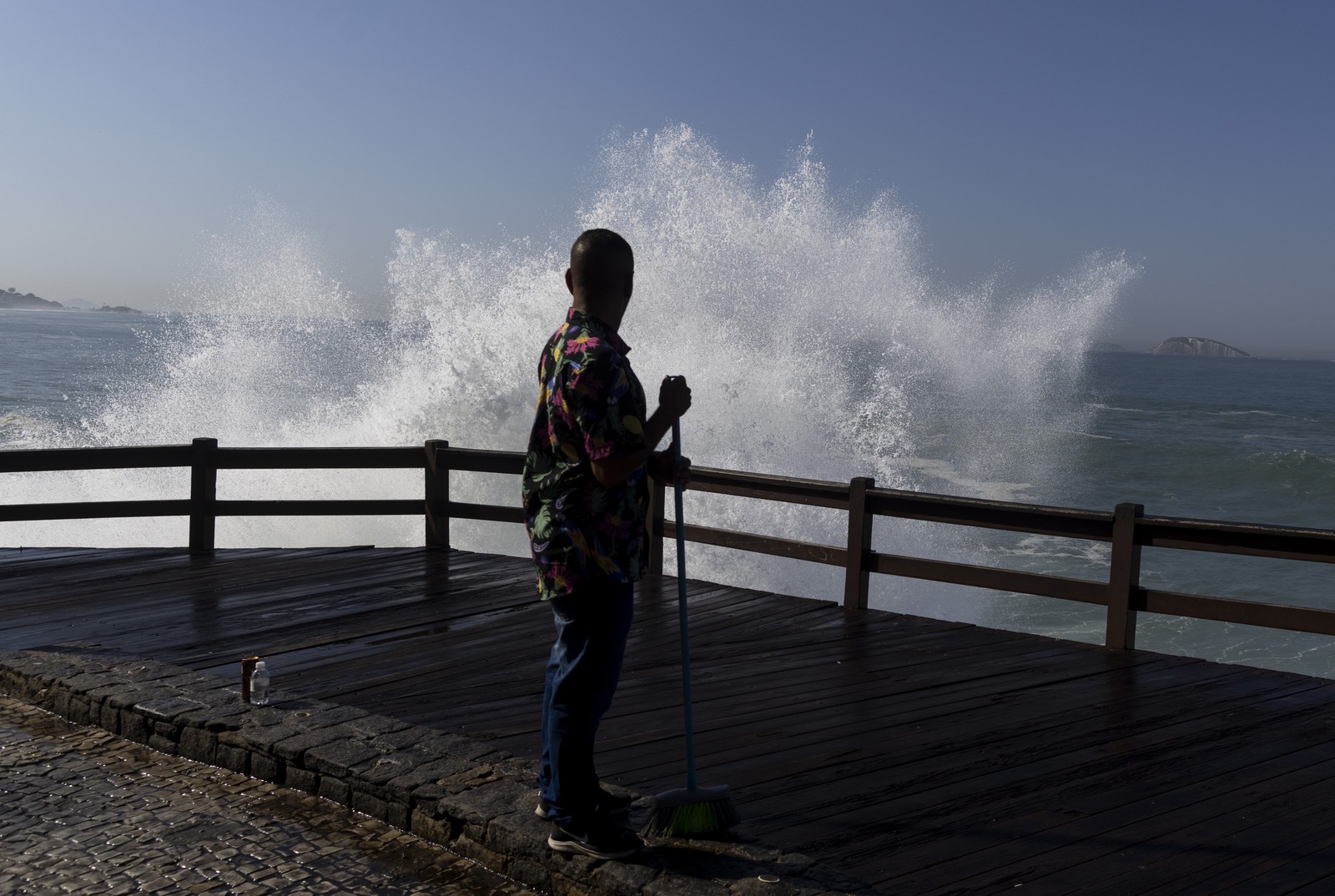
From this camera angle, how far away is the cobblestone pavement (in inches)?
138

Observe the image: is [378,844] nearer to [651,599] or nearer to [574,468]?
[574,468]

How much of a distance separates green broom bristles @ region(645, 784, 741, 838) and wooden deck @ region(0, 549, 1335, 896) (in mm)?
239

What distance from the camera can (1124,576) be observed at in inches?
249

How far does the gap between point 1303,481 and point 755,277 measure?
22.1m

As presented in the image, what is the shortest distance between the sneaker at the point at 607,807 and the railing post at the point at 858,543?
147 inches

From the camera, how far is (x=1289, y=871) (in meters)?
3.53

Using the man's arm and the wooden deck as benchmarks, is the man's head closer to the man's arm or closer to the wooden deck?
the man's arm

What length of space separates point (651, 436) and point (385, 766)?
175cm

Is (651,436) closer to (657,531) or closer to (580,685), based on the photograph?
(580,685)

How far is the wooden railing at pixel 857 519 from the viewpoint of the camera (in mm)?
6027

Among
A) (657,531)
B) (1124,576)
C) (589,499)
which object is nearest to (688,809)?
(589,499)

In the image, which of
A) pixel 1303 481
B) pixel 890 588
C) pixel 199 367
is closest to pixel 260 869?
pixel 890 588

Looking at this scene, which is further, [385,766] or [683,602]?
[385,766]

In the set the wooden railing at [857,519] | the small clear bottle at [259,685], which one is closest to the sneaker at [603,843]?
the small clear bottle at [259,685]
